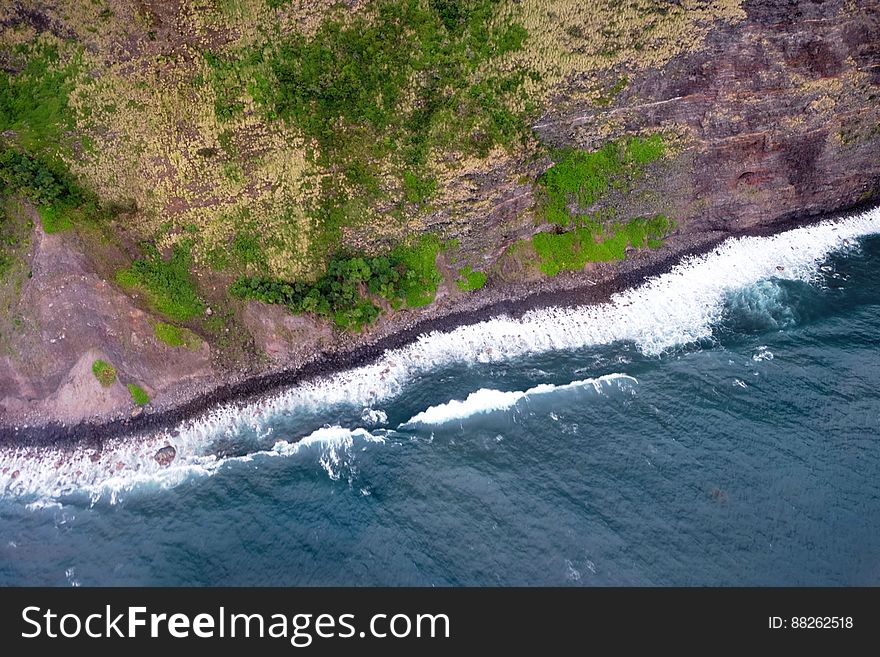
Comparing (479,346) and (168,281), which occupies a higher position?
(168,281)

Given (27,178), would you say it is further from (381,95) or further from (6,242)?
(381,95)

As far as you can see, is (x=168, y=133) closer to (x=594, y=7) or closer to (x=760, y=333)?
(x=594, y=7)

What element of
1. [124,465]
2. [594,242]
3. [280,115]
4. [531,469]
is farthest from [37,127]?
[594,242]

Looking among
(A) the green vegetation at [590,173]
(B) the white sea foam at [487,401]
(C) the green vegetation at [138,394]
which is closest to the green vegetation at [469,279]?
(A) the green vegetation at [590,173]


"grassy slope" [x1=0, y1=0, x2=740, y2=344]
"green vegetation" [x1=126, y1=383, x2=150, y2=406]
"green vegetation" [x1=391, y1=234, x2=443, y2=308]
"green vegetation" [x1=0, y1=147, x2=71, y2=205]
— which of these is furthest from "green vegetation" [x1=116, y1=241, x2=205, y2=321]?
"green vegetation" [x1=391, y1=234, x2=443, y2=308]

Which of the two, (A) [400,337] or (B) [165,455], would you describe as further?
(A) [400,337]

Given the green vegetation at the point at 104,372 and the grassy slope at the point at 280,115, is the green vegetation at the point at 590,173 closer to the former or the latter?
the grassy slope at the point at 280,115
